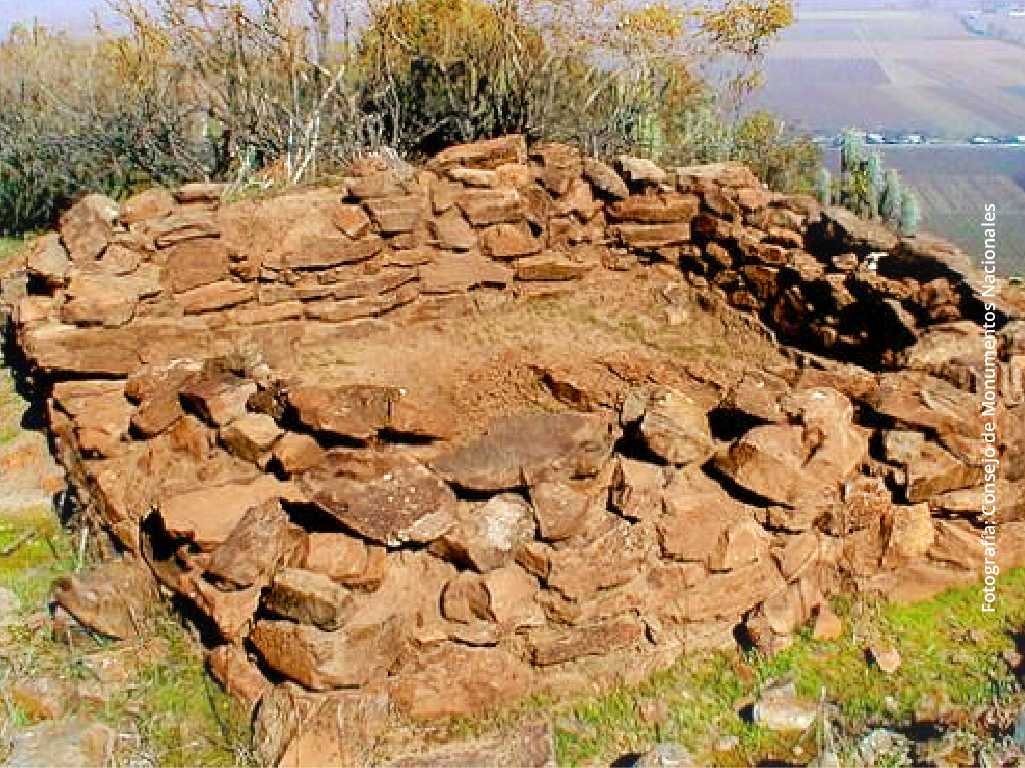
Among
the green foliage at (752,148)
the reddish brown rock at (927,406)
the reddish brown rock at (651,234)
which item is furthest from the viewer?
the green foliage at (752,148)

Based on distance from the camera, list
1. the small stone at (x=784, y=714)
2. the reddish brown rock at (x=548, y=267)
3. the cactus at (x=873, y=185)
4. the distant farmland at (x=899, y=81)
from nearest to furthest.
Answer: the small stone at (x=784, y=714) < the reddish brown rock at (x=548, y=267) < the cactus at (x=873, y=185) < the distant farmland at (x=899, y=81)

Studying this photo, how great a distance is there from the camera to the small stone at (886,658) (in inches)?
174

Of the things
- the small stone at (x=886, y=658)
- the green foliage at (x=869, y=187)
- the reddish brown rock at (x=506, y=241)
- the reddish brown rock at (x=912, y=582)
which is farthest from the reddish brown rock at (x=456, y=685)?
the green foliage at (x=869, y=187)

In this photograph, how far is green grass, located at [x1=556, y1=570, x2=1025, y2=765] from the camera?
4.06 m

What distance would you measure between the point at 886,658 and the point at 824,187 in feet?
22.0

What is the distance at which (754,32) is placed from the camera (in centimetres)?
1393

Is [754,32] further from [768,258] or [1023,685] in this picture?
[1023,685]

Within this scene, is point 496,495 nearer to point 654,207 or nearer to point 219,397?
point 219,397

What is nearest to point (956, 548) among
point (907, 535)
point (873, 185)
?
point (907, 535)

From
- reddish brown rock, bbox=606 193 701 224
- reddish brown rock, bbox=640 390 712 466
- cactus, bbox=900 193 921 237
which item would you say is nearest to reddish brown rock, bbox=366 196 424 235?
reddish brown rock, bbox=606 193 701 224

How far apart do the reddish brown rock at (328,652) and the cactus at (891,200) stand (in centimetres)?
705

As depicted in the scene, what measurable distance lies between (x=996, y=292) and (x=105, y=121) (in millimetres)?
8272

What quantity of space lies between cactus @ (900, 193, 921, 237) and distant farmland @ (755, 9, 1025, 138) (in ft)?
6.08

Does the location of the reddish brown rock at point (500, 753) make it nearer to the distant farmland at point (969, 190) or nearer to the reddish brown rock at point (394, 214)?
the reddish brown rock at point (394, 214)
